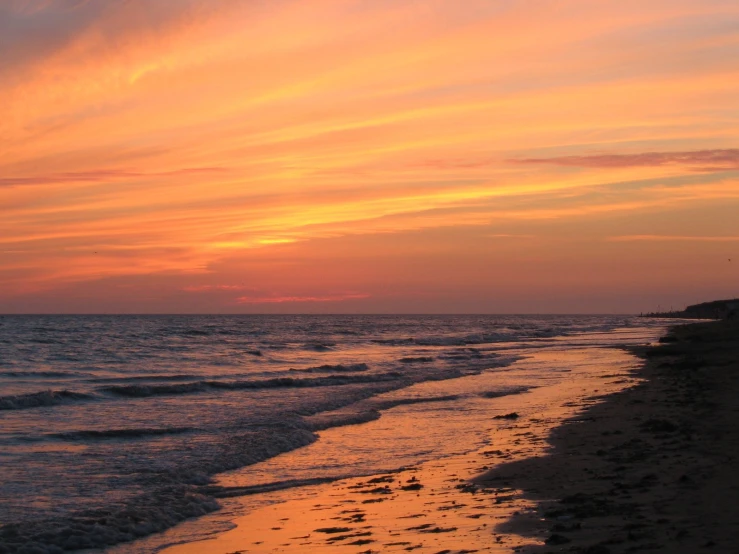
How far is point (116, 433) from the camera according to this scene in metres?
18.0

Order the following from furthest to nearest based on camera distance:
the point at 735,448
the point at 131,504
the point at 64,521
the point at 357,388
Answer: the point at 357,388
the point at 735,448
the point at 131,504
the point at 64,521

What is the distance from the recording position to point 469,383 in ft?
102

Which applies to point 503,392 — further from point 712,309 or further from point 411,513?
point 712,309

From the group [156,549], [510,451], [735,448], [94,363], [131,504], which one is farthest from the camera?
[94,363]

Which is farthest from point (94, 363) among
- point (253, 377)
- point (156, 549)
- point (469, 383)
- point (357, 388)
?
point (156, 549)

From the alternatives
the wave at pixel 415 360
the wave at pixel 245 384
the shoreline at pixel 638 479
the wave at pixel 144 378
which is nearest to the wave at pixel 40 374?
the wave at pixel 144 378

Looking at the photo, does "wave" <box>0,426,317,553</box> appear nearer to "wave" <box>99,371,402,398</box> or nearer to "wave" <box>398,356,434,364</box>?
"wave" <box>99,371,402,398</box>

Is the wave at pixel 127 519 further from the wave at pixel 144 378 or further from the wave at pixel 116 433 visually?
the wave at pixel 144 378

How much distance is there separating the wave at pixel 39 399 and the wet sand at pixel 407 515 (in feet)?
51.2

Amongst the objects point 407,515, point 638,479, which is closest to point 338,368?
point 638,479

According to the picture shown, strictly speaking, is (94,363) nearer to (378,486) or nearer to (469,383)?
(469,383)

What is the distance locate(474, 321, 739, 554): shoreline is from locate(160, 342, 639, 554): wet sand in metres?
0.31

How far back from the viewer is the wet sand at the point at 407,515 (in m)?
8.62

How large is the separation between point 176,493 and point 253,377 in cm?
2346
